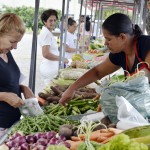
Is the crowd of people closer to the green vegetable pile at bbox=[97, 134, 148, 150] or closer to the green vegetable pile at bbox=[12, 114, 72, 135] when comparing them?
the green vegetable pile at bbox=[12, 114, 72, 135]

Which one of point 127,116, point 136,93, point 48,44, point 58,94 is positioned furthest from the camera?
point 48,44

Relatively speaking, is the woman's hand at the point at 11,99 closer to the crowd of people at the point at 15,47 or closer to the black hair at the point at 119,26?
the crowd of people at the point at 15,47

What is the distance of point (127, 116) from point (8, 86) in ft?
4.23

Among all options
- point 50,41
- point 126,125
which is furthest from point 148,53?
point 50,41

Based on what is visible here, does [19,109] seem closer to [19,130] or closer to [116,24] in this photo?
[19,130]

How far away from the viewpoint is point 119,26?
11.3 feet

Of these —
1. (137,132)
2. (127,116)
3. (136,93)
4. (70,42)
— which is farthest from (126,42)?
(70,42)

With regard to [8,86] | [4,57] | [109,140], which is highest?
[4,57]

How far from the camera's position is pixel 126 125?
9.36ft

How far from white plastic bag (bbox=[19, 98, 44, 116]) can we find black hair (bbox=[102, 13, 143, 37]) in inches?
39.9

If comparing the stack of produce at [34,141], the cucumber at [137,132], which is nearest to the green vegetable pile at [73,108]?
the stack of produce at [34,141]

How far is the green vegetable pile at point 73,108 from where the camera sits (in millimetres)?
4156

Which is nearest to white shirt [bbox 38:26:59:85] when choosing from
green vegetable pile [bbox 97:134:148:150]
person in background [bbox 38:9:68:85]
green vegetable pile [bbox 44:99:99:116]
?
person in background [bbox 38:9:68:85]

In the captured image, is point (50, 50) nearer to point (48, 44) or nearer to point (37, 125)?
point (48, 44)
